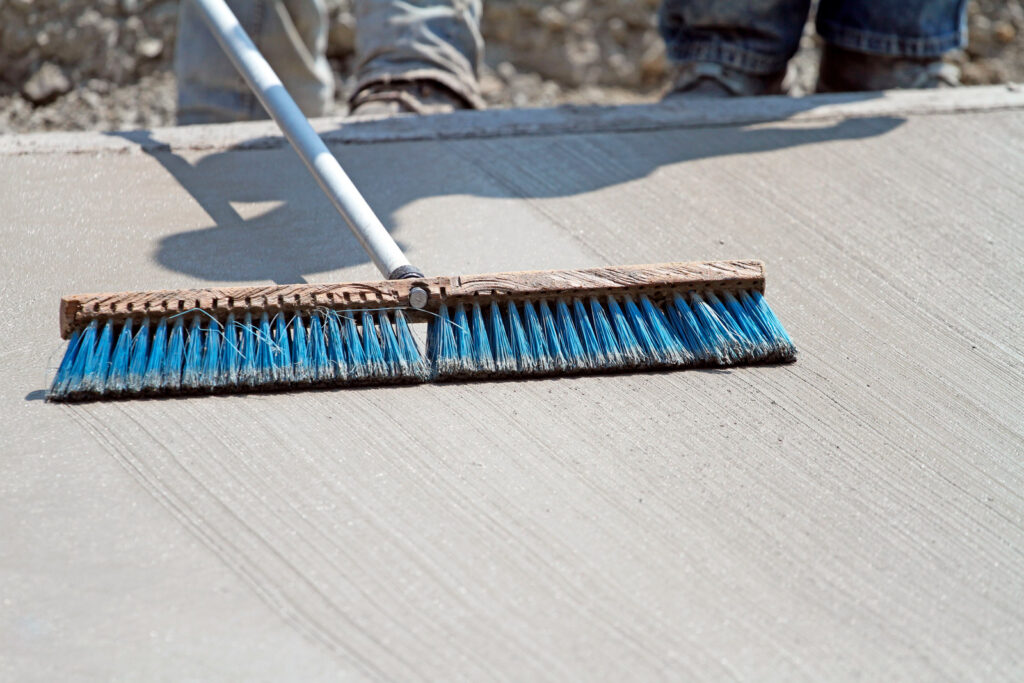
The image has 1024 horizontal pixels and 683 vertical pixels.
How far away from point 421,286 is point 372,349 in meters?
0.13

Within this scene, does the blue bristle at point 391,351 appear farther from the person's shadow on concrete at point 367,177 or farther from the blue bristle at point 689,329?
the blue bristle at point 689,329

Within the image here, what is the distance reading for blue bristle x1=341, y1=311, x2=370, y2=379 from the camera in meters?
1.54

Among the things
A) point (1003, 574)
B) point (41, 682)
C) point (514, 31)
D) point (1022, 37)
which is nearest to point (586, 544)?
point (1003, 574)

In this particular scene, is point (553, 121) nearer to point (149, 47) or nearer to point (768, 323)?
point (768, 323)

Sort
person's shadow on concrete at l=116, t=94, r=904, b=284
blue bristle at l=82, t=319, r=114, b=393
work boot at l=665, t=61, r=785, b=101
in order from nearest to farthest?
blue bristle at l=82, t=319, r=114, b=393 → person's shadow on concrete at l=116, t=94, r=904, b=284 → work boot at l=665, t=61, r=785, b=101

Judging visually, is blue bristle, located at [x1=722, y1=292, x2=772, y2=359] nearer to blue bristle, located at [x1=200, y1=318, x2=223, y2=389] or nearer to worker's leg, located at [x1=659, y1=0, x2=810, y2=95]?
blue bristle, located at [x1=200, y1=318, x2=223, y2=389]

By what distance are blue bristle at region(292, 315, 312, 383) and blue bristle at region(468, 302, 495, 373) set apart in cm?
26

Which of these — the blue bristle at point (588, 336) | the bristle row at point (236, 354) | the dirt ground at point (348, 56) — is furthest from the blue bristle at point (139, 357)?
the dirt ground at point (348, 56)

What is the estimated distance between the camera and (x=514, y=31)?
15.4 feet

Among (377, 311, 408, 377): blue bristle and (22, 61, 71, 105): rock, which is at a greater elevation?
(377, 311, 408, 377): blue bristle

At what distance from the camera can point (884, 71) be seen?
10.0 feet

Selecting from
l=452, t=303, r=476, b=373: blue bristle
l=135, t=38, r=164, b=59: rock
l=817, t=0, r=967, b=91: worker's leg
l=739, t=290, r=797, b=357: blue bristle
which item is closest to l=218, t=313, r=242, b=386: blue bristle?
l=452, t=303, r=476, b=373: blue bristle

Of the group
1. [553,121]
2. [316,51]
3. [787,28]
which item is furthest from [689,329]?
[316,51]

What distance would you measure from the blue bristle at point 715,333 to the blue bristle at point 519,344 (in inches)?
11.6
